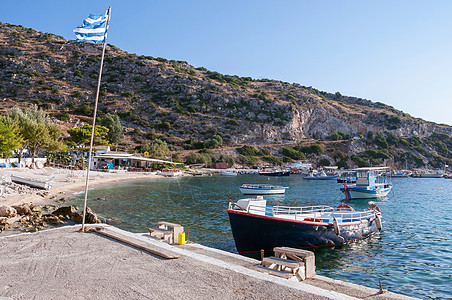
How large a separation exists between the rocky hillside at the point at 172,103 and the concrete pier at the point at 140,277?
76.0 metres

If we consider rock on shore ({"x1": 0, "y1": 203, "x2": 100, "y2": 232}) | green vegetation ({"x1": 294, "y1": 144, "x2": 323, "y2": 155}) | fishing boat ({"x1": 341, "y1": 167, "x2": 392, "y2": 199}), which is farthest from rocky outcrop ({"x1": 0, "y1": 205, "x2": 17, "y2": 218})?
green vegetation ({"x1": 294, "y1": 144, "x2": 323, "y2": 155})

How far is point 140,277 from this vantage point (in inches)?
249

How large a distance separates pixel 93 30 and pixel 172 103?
3840 inches

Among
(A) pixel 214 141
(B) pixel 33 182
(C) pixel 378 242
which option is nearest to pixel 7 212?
Answer: (B) pixel 33 182

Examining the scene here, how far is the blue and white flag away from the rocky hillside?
7401cm

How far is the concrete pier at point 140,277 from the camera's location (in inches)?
218

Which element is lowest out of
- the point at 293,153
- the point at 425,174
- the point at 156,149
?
the point at 425,174

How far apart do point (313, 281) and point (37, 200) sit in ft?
77.5

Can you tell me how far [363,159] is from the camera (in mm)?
95500

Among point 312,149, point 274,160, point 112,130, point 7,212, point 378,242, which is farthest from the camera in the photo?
point 312,149

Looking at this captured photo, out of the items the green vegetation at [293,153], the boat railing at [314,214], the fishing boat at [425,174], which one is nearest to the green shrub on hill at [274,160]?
the green vegetation at [293,153]

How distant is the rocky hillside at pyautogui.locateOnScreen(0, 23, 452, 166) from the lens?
307 feet

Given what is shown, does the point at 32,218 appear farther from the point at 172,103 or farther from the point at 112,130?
the point at 172,103

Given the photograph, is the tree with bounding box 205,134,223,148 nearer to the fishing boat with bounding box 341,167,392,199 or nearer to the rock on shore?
the fishing boat with bounding box 341,167,392,199
